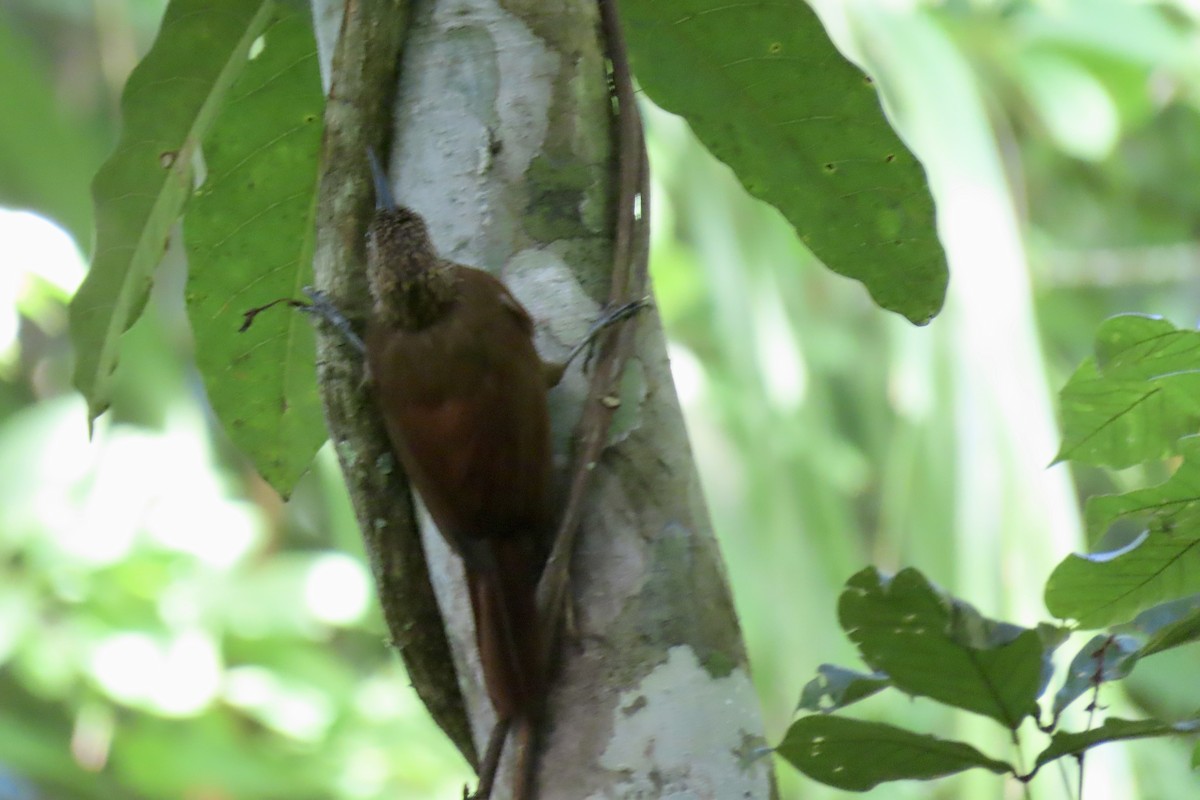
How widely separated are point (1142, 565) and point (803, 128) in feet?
1.62

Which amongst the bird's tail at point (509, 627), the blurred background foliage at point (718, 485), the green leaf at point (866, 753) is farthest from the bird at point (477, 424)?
the blurred background foliage at point (718, 485)

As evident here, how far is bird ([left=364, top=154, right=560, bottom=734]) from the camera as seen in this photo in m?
0.84

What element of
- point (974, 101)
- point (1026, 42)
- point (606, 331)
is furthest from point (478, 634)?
point (1026, 42)

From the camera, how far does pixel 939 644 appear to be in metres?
0.82

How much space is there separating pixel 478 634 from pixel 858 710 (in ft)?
6.68

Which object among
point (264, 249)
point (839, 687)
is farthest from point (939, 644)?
point (264, 249)

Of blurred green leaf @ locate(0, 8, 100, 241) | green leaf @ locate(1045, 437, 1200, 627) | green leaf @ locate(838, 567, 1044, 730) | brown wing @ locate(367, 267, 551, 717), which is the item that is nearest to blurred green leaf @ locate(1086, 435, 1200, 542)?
green leaf @ locate(1045, 437, 1200, 627)

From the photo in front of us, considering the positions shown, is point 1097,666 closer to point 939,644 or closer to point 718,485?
point 939,644

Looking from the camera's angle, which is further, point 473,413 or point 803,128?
point 803,128

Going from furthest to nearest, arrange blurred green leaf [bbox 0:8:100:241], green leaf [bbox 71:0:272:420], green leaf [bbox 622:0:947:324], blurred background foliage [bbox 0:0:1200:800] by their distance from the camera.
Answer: blurred green leaf [bbox 0:8:100:241]
blurred background foliage [bbox 0:0:1200:800]
green leaf [bbox 71:0:272:420]
green leaf [bbox 622:0:947:324]

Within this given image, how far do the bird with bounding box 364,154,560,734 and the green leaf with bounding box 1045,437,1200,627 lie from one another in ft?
1.20

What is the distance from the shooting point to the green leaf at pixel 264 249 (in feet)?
4.01

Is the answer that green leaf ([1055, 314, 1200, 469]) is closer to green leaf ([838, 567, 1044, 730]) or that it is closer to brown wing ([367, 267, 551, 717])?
green leaf ([838, 567, 1044, 730])

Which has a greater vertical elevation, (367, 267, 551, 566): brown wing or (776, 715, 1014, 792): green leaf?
(367, 267, 551, 566): brown wing
